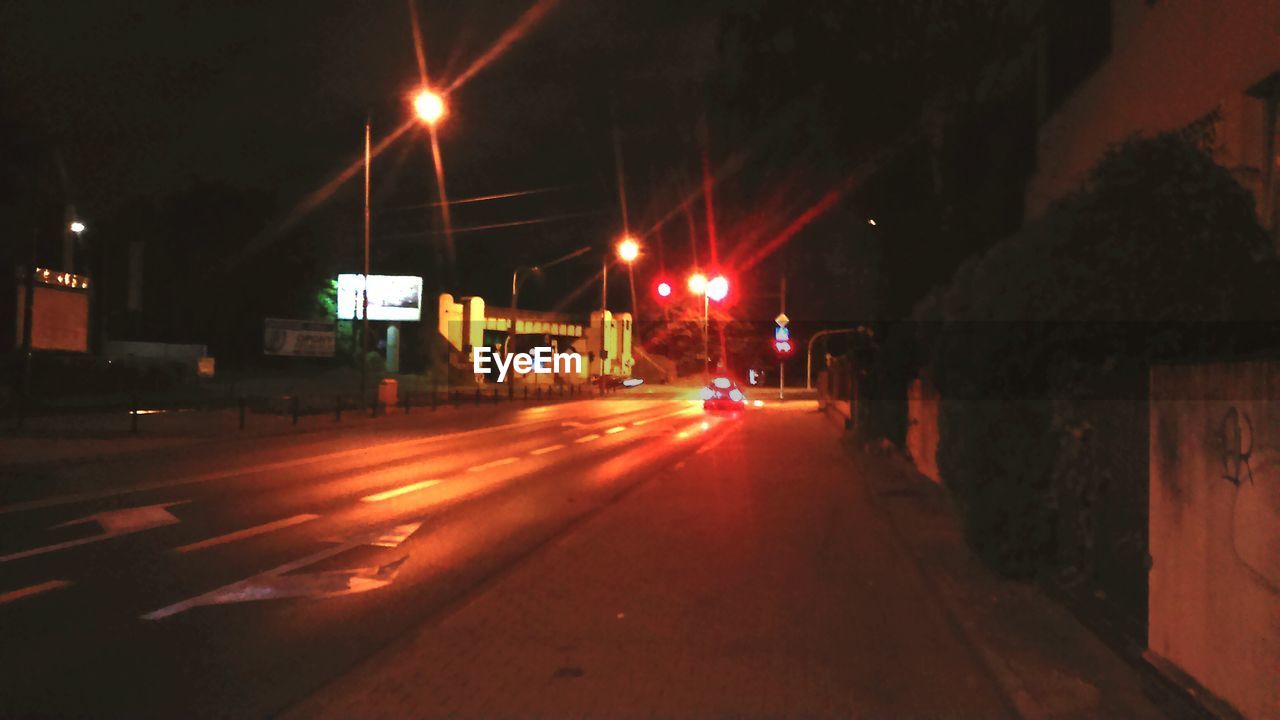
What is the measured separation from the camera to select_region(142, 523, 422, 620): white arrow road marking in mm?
8078

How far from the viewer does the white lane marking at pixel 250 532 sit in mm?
10469

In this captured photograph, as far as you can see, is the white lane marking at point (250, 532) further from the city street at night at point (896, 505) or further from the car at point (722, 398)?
the car at point (722, 398)

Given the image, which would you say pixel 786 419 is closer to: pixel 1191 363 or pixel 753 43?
pixel 753 43

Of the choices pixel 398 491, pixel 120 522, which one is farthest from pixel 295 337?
pixel 120 522

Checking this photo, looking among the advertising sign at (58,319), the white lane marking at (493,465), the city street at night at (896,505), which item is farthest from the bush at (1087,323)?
the advertising sign at (58,319)

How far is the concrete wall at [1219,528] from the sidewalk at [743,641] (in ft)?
1.54

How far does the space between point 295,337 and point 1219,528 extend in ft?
169

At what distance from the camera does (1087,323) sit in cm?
745

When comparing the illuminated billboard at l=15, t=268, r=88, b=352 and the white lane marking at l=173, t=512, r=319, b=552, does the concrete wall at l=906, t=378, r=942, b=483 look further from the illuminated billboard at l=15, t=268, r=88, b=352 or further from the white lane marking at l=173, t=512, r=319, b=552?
the illuminated billboard at l=15, t=268, r=88, b=352

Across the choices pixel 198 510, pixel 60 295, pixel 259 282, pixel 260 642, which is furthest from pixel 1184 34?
pixel 259 282

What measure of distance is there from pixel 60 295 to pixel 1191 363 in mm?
44872

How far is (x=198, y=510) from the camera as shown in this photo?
13086mm

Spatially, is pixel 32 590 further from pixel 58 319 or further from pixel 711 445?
pixel 58 319

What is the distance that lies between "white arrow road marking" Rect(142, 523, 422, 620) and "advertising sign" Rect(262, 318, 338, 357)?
4470cm
